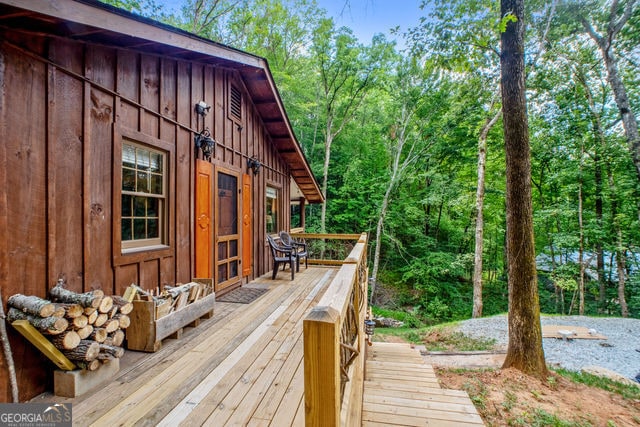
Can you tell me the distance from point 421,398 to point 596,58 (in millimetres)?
12425

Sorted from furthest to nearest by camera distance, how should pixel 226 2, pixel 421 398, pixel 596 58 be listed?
pixel 226 2, pixel 596 58, pixel 421 398

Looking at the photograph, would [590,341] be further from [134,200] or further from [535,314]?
[134,200]

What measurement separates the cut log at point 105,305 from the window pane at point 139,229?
1021mm

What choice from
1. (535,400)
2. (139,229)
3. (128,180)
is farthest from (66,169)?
(535,400)

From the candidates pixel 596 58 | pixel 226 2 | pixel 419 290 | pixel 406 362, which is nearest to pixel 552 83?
pixel 596 58

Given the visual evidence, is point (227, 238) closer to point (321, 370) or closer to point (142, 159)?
point (142, 159)

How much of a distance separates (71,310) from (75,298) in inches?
5.5

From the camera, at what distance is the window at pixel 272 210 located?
677cm

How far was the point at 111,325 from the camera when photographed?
7.06ft

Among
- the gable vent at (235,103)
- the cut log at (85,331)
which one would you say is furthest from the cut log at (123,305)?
the gable vent at (235,103)

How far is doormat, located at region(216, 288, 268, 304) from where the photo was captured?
167 inches

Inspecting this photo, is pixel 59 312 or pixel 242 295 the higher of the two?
pixel 59 312

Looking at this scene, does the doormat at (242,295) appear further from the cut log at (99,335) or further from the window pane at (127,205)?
the cut log at (99,335)

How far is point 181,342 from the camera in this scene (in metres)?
2.75
